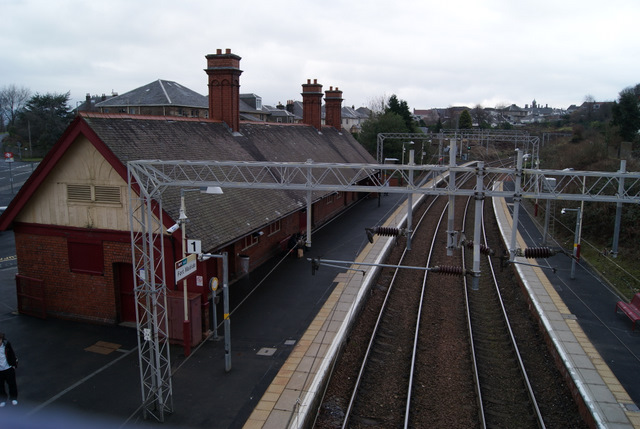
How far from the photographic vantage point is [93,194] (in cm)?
1277

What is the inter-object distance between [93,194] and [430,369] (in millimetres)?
10207

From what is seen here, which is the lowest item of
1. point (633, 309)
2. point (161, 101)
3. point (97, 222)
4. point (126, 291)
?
point (633, 309)

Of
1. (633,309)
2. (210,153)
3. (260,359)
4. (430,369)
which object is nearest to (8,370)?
(260,359)

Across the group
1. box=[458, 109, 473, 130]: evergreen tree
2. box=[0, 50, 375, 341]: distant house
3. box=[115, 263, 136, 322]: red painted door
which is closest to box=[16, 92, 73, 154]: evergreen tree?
box=[0, 50, 375, 341]: distant house

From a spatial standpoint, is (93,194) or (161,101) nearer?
(93,194)

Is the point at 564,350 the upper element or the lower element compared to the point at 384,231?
lower

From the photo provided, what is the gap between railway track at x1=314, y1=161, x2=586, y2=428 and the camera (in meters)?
9.70

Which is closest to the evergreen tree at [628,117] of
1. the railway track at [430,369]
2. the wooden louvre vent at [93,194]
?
the railway track at [430,369]

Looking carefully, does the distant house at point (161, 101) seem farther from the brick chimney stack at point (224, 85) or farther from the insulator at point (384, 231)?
the insulator at point (384, 231)

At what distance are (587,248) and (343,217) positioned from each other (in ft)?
45.4

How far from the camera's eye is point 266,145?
2317cm

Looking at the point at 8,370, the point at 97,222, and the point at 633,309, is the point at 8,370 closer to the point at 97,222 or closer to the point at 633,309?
the point at 97,222

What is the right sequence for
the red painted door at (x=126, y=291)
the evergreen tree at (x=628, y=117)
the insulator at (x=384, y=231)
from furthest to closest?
the evergreen tree at (x=628, y=117) < the red painted door at (x=126, y=291) < the insulator at (x=384, y=231)

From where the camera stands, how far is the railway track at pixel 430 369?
31.8 ft
